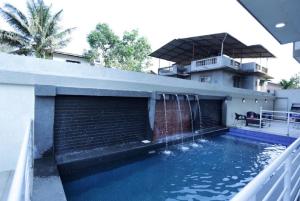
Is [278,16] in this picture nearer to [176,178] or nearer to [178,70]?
[176,178]

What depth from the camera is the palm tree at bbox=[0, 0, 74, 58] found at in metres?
13.6

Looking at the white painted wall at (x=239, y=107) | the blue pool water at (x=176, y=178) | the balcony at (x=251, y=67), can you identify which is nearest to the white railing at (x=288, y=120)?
the white painted wall at (x=239, y=107)

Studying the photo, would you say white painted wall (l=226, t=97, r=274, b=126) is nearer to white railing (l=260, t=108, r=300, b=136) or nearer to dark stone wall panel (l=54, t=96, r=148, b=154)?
white railing (l=260, t=108, r=300, b=136)

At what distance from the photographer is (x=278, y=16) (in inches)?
125

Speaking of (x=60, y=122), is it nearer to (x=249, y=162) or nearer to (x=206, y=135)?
(x=249, y=162)

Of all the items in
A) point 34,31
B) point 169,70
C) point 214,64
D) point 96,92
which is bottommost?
point 96,92

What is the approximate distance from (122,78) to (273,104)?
710 inches

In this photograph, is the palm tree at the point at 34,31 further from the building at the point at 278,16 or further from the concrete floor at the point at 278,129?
the building at the point at 278,16

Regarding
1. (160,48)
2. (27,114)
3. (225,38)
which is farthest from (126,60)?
(27,114)

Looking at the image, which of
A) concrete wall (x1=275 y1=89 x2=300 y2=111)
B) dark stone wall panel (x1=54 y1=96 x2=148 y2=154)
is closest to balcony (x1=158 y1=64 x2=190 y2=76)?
concrete wall (x1=275 y1=89 x2=300 y2=111)

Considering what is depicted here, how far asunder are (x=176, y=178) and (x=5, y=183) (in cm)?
361

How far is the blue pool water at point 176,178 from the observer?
4.03m

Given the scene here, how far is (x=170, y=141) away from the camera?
24.1ft

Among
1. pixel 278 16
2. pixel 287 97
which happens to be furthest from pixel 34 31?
pixel 287 97
